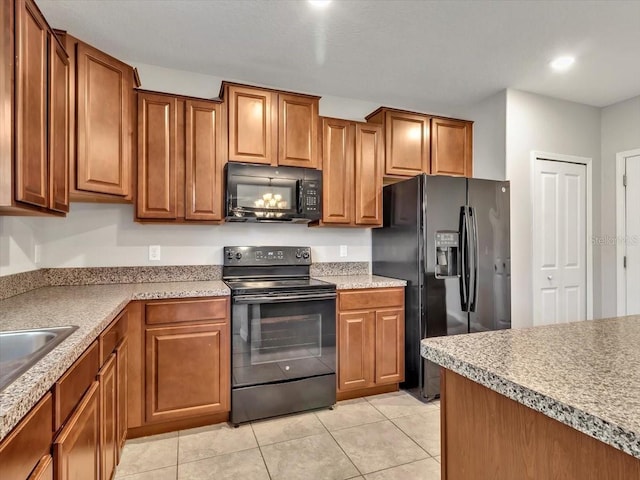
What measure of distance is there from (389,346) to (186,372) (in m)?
1.51

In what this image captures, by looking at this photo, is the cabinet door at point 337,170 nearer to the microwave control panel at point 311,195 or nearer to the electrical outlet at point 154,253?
the microwave control panel at point 311,195

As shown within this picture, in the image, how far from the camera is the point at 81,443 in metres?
1.25

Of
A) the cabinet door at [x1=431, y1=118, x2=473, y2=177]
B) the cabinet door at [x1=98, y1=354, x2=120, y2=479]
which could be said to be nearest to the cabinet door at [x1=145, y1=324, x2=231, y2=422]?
the cabinet door at [x1=98, y1=354, x2=120, y2=479]

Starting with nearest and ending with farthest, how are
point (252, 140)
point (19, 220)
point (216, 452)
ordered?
point (216, 452), point (19, 220), point (252, 140)

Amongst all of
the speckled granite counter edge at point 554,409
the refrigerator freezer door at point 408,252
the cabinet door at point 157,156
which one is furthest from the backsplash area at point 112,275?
the speckled granite counter edge at point 554,409

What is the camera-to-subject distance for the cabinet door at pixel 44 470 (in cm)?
90

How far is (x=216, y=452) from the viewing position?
213cm

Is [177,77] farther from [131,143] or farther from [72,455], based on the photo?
[72,455]

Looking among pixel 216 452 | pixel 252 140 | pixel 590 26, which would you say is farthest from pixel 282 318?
pixel 590 26

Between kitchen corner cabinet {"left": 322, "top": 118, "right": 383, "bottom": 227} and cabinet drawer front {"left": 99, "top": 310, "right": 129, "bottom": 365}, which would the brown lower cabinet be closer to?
cabinet drawer front {"left": 99, "top": 310, "right": 129, "bottom": 365}

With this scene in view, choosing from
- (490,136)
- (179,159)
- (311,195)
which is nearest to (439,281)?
(311,195)

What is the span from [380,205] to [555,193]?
1.73 meters

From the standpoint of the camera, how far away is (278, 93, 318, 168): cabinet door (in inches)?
111

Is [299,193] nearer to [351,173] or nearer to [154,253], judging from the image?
[351,173]
